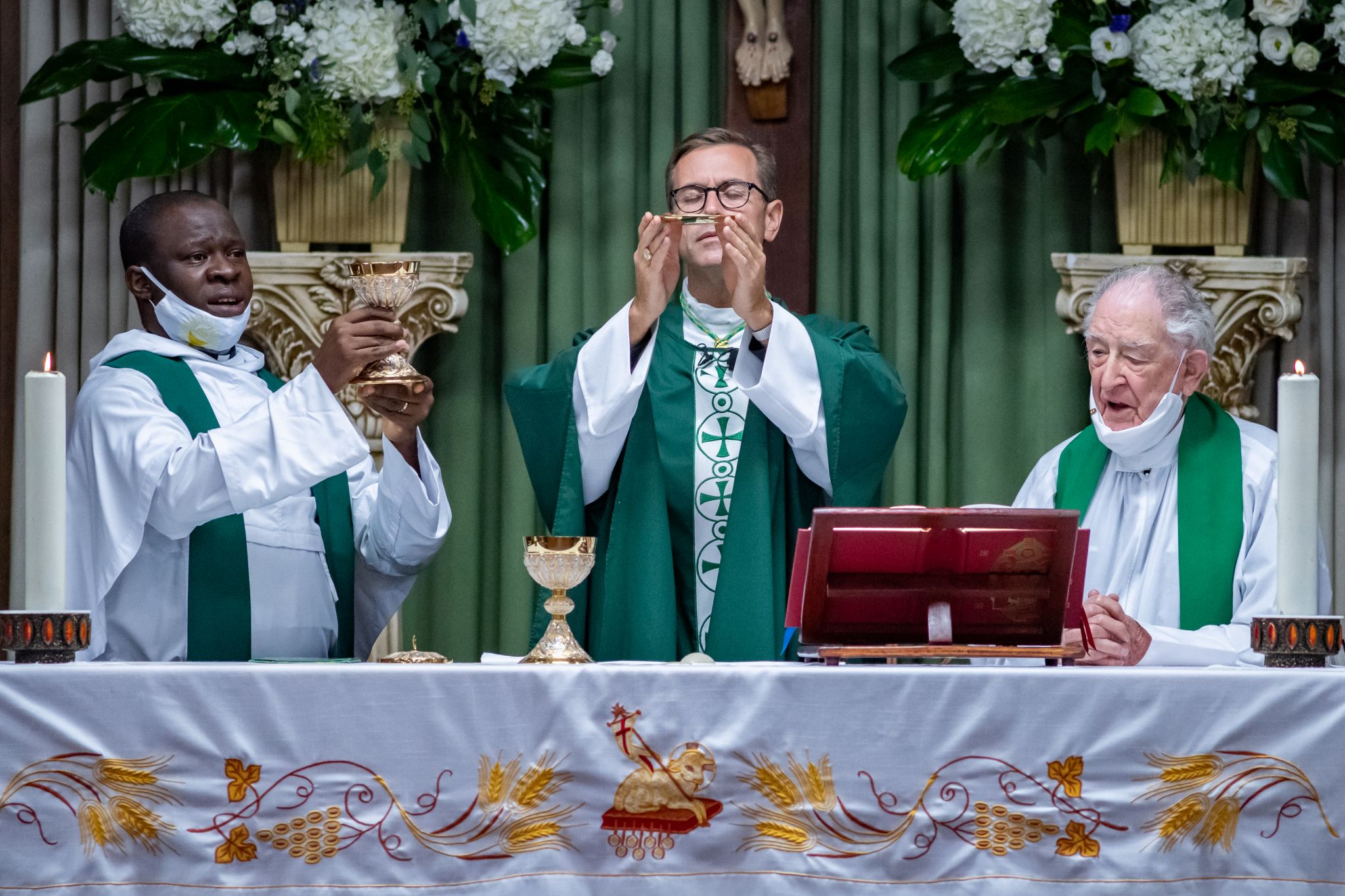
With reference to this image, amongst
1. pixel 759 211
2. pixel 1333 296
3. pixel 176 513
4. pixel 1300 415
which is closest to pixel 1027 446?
pixel 1333 296

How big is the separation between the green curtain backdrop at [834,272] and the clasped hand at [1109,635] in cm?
171

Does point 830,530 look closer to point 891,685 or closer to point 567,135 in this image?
point 891,685

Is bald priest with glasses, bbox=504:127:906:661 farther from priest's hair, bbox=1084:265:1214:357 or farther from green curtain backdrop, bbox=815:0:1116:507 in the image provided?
green curtain backdrop, bbox=815:0:1116:507

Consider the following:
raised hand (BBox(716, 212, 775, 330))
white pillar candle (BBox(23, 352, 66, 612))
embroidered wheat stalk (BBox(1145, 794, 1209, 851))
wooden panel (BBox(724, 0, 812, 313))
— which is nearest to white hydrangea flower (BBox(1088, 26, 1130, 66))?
wooden panel (BBox(724, 0, 812, 313))

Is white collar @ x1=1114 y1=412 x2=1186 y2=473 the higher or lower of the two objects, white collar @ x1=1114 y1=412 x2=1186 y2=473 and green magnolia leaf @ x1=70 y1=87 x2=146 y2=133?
the lower

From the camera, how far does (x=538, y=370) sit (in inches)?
135

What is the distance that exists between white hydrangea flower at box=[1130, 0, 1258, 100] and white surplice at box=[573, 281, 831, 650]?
1224 mm

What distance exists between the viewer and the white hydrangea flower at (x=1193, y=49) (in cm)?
387

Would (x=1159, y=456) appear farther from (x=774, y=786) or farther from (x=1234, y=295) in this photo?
(x=774, y=786)

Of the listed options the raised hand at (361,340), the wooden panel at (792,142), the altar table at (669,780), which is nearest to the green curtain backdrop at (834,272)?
the wooden panel at (792,142)

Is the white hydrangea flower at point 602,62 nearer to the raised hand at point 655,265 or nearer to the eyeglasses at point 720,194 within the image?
the eyeglasses at point 720,194

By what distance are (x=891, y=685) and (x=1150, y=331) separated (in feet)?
4.94

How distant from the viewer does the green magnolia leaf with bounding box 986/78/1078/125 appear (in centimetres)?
404

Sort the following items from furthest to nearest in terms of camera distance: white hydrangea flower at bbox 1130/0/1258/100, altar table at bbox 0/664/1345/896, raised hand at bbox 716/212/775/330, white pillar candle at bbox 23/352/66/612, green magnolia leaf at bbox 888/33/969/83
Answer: green magnolia leaf at bbox 888/33/969/83
white hydrangea flower at bbox 1130/0/1258/100
raised hand at bbox 716/212/775/330
white pillar candle at bbox 23/352/66/612
altar table at bbox 0/664/1345/896
